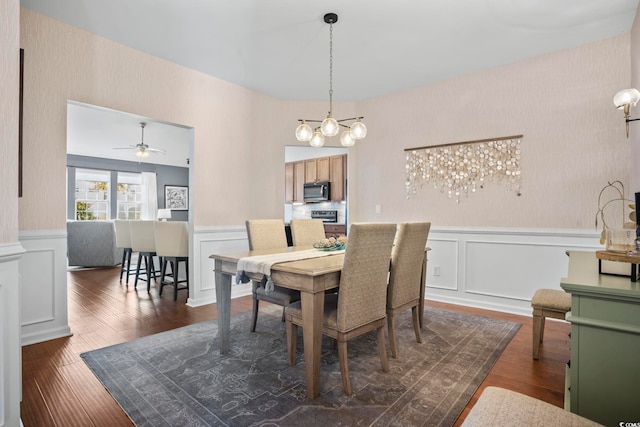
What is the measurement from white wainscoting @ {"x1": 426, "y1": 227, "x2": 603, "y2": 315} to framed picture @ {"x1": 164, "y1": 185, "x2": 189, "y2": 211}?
685 centimetres

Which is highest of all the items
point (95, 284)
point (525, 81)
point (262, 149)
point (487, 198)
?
point (525, 81)

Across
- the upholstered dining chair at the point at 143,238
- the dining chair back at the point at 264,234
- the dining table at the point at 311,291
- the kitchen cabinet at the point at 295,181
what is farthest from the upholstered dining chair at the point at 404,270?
the kitchen cabinet at the point at 295,181

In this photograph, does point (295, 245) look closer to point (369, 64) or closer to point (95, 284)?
point (369, 64)

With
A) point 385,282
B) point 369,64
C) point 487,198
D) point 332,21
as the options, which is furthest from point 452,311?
point 332,21

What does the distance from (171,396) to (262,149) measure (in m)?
3.17

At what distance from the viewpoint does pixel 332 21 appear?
8.59ft

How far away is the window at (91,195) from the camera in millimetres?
7043

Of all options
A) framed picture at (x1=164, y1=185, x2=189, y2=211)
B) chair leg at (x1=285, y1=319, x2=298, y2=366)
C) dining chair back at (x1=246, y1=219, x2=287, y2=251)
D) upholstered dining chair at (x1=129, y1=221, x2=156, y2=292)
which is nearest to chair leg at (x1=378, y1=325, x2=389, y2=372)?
chair leg at (x1=285, y1=319, x2=298, y2=366)

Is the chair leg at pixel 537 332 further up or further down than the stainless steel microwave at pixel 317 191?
further down

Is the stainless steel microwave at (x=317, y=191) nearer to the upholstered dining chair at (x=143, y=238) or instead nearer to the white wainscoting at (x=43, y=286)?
the upholstered dining chair at (x=143, y=238)

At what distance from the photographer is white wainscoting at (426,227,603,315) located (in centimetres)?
316

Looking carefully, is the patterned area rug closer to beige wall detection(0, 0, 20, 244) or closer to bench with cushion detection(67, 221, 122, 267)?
beige wall detection(0, 0, 20, 244)

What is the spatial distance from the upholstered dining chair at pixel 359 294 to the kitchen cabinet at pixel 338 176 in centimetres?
419

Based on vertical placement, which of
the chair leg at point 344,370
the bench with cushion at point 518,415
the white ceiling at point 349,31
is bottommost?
the chair leg at point 344,370
